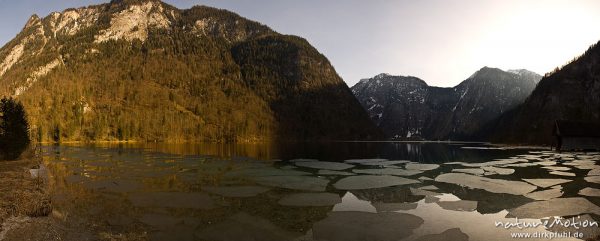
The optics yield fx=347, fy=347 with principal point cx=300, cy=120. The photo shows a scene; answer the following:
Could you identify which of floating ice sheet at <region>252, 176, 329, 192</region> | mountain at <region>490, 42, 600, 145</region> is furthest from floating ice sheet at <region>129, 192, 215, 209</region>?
mountain at <region>490, 42, 600, 145</region>

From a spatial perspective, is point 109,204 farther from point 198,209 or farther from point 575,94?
point 575,94

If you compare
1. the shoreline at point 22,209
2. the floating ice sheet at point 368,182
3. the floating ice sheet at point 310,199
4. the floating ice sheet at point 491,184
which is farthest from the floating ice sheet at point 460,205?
the shoreline at point 22,209

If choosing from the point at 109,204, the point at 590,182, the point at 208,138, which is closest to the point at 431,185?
the point at 590,182

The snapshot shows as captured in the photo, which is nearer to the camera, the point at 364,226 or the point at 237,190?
the point at 364,226

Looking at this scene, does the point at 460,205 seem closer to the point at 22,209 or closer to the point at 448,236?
the point at 448,236

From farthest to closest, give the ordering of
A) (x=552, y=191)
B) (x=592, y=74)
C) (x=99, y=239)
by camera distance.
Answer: (x=592, y=74) < (x=552, y=191) < (x=99, y=239)

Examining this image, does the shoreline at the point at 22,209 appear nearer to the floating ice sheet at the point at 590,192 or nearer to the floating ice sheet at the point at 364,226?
the floating ice sheet at the point at 364,226

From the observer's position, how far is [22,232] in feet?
43.2

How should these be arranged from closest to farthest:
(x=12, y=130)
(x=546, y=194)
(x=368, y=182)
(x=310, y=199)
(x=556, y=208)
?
(x=556, y=208)
(x=310, y=199)
(x=546, y=194)
(x=368, y=182)
(x=12, y=130)

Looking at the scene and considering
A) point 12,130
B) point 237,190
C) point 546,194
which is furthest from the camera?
point 12,130

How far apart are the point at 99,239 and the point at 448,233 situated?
43.4ft

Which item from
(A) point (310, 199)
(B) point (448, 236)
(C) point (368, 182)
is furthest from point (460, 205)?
(C) point (368, 182)

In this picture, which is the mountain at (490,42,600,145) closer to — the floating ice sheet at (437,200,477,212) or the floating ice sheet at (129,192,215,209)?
the floating ice sheet at (437,200,477,212)

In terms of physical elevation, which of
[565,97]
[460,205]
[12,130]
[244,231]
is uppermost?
[565,97]
